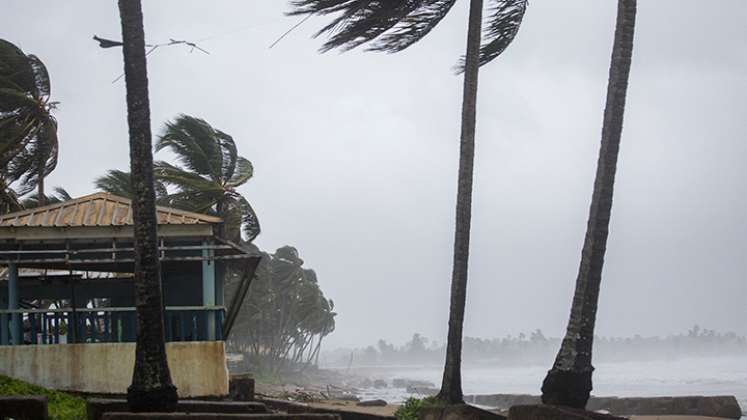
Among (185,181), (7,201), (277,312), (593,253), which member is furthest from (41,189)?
(277,312)

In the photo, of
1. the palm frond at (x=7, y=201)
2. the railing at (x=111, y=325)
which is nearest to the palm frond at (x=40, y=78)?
the palm frond at (x=7, y=201)

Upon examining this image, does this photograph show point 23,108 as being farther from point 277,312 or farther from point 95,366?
point 277,312

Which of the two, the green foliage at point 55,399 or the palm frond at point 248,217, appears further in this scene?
the palm frond at point 248,217

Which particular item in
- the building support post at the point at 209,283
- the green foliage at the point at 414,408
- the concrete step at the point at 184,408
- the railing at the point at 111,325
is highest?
the building support post at the point at 209,283

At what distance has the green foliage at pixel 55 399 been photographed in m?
12.0

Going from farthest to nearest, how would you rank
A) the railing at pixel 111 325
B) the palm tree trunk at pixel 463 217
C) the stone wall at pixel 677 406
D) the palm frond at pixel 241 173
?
the palm frond at pixel 241 173, the stone wall at pixel 677 406, the railing at pixel 111 325, the palm tree trunk at pixel 463 217

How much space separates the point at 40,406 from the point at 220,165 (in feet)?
77.8

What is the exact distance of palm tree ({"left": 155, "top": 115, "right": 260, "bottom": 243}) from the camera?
31703mm

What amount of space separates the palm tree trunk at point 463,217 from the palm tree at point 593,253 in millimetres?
2598

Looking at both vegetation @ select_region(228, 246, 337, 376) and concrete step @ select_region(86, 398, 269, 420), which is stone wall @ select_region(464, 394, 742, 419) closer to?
concrete step @ select_region(86, 398, 269, 420)

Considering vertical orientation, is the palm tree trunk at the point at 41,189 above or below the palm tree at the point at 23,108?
below

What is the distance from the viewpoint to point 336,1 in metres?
15.5

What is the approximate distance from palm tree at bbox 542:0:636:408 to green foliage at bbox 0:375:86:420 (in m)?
6.03

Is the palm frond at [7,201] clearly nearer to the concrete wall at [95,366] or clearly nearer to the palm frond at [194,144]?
the palm frond at [194,144]
